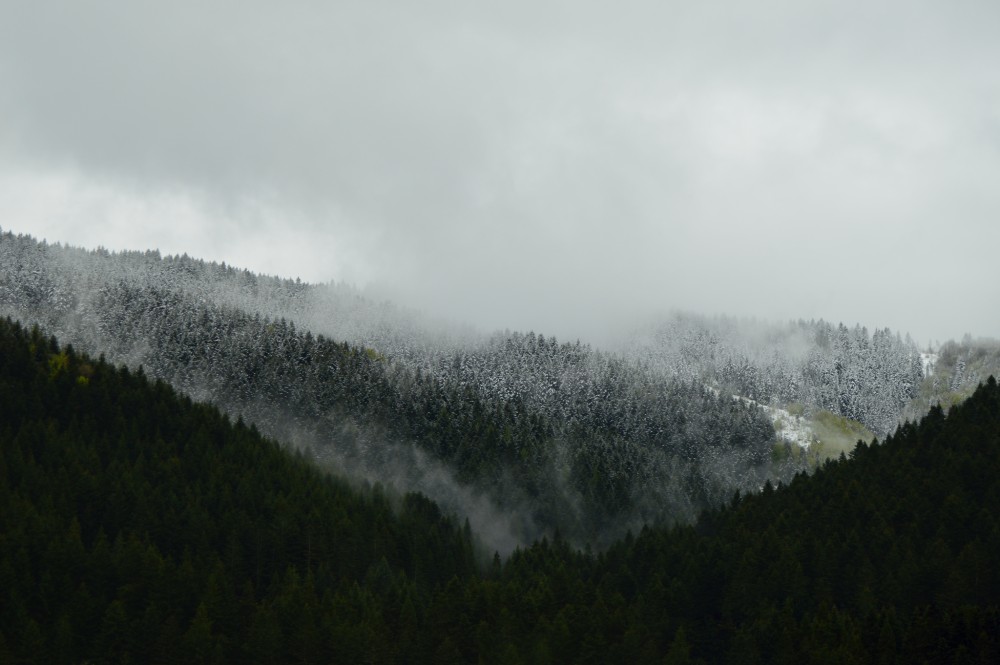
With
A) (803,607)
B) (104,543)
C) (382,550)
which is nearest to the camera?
(803,607)

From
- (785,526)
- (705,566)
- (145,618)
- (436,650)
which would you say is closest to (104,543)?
(145,618)

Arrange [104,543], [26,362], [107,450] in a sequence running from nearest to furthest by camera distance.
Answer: [104,543]
[107,450]
[26,362]

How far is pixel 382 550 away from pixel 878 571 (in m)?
64.0

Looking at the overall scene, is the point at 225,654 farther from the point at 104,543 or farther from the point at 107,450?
the point at 107,450

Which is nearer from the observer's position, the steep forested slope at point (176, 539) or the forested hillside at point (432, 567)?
the forested hillside at point (432, 567)

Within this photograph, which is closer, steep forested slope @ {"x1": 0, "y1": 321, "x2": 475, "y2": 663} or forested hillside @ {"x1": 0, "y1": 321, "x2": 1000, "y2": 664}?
forested hillside @ {"x1": 0, "y1": 321, "x2": 1000, "y2": 664}

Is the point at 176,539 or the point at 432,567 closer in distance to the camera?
the point at 176,539

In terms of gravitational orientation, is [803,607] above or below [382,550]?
above

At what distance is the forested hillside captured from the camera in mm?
86062

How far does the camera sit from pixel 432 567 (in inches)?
5487

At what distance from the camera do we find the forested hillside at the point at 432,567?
86.1 meters

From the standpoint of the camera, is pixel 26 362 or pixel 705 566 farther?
pixel 26 362

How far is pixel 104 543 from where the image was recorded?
341 ft

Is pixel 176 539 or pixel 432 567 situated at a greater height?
pixel 432 567
